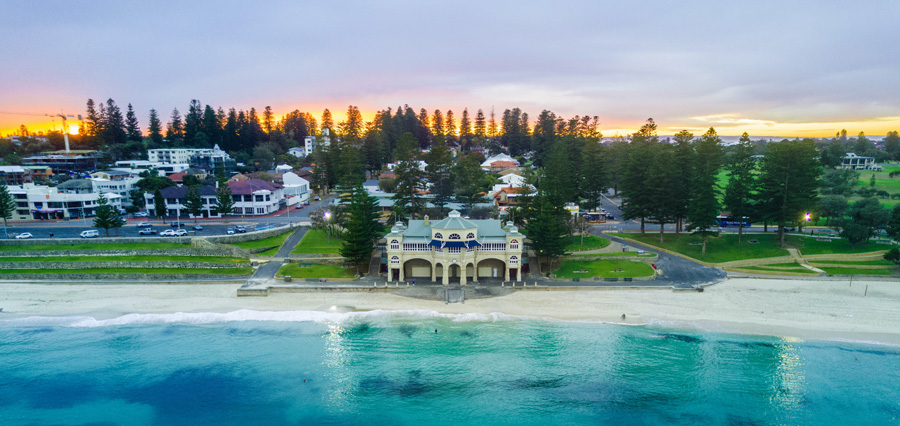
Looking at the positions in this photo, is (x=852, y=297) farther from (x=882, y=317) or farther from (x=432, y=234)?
(x=432, y=234)

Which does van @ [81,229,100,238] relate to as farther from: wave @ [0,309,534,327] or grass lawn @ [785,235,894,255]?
grass lawn @ [785,235,894,255]

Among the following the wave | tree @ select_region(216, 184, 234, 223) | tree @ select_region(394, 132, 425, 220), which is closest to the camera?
the wave

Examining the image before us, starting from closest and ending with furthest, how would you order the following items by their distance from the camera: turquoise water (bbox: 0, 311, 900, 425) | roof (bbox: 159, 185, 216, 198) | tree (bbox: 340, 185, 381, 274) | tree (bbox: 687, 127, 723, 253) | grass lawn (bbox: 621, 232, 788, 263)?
turquoise water (bbox: 0, 311, 900, 425)
tree (bbox: 340, 185, 381, 274)
grass lawn (bbox: 621, 232, 788, 263)
tree (bbox: 687, 127, 723, 253)
roof (bbox: 159, 185, 216, 198)

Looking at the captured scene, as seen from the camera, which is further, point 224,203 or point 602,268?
point 224,203

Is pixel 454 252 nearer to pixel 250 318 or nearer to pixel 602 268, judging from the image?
pixel 602 268

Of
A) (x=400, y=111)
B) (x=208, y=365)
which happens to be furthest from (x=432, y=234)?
(x=400, y=111)

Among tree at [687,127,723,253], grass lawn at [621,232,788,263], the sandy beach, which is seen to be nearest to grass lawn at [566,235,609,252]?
grass lawn at [621,232,788,263]

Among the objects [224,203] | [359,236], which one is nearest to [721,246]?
[359,236]

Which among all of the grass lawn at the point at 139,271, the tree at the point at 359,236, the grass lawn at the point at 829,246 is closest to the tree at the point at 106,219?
the grass lawn at the point at 139,271

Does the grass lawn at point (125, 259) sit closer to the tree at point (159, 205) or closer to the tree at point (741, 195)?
the tree at point (159, 205)
